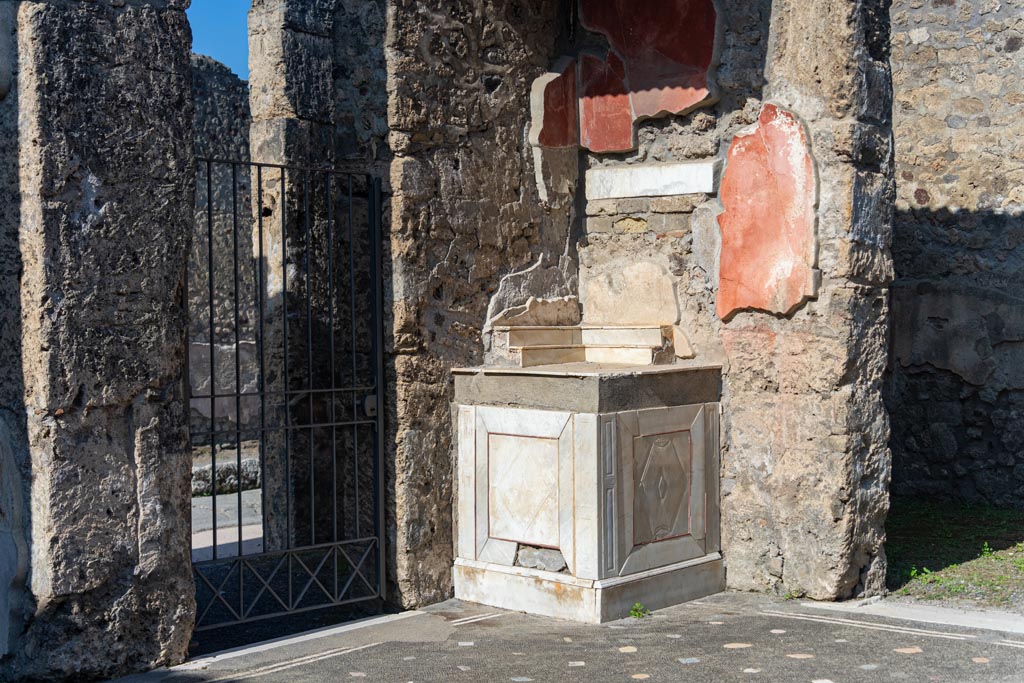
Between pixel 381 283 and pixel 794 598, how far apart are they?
2424 mm

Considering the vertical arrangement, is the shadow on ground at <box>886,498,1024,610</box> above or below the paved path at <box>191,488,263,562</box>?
above

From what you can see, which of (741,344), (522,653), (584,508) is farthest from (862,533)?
(522,653)

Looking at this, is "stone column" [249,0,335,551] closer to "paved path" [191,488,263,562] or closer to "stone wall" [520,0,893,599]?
"paved path" [191,488,263,562]

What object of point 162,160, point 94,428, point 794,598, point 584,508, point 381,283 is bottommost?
point 794,598

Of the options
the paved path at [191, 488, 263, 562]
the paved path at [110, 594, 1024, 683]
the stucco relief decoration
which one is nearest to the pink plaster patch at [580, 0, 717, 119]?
the stucco relief decoration

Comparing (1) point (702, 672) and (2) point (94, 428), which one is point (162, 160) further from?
(1) point (702, 672)

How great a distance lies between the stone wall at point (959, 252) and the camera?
767 centimetres

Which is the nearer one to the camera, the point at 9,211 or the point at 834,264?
the point at 9,211

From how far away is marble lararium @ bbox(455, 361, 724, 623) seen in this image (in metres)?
5.05

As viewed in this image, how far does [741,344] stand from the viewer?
5621mm

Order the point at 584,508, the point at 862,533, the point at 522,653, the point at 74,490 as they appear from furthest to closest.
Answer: the point at 862,533, the point at 584,508, the point at 522,653, the point at 74,490

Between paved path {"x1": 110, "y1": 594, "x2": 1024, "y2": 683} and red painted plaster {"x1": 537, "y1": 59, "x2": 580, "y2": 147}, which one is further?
red painted plaster {"x1": 537, "y1": 59, "x2": 580, "y2": 147}

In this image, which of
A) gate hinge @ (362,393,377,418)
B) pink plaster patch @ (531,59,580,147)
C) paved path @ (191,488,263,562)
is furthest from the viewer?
paved path @ (191,488,263,562)

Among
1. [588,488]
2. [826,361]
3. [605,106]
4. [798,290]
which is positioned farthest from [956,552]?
[605,106]
